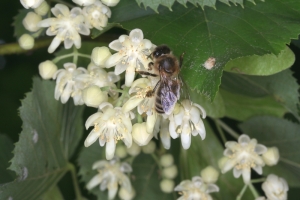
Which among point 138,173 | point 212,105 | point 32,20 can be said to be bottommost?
point 138,173

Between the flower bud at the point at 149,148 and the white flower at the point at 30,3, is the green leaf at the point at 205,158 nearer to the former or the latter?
the flower bud at the point at 149,148

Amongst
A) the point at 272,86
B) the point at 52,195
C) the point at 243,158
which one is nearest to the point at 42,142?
the point at 52,195

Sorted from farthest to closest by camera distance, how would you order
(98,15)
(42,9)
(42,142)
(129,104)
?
(42,142)
(42,9)
(98,15)
(129,104)

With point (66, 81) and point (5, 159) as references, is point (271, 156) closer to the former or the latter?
point (66, 81)

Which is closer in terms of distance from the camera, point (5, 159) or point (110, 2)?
point (110, 2)

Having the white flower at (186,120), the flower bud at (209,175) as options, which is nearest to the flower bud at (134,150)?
the flower bud at (209,175)

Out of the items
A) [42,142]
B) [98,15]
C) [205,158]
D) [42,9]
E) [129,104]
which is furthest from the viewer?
[205,158]

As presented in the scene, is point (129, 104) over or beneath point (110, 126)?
over
